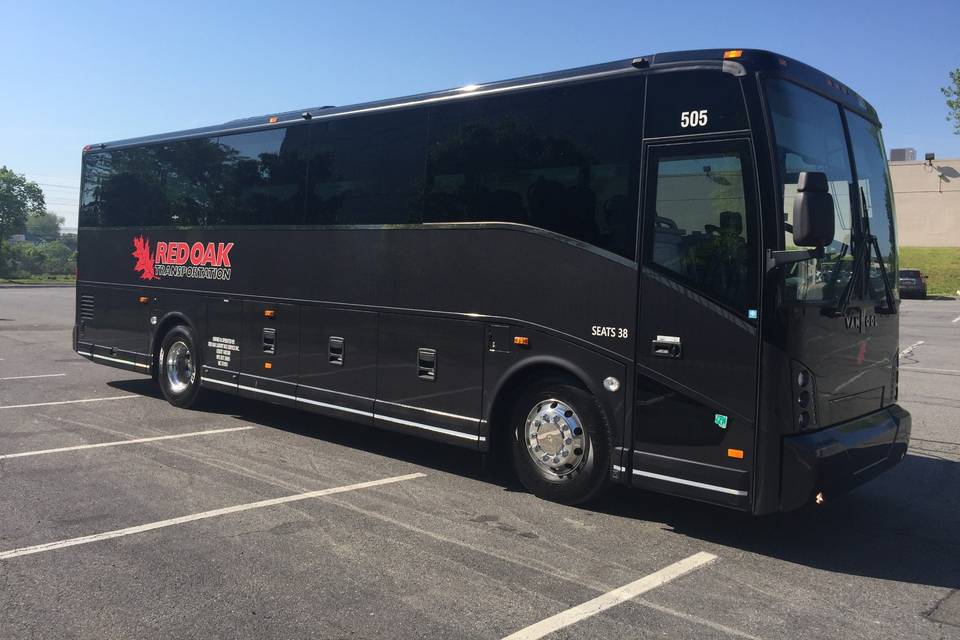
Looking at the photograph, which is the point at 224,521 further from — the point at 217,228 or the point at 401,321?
the point at 217,228

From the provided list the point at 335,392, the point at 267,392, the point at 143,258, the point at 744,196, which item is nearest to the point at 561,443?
the point at 744,196

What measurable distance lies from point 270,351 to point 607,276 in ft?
15.3

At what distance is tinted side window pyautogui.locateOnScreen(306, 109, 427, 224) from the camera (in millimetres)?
7707

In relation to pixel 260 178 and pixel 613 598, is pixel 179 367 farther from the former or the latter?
pixel 613 598

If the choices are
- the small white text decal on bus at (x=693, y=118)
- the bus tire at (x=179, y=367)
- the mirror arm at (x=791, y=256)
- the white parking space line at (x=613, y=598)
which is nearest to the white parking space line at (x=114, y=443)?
the bus tire at (x=179, y=367)

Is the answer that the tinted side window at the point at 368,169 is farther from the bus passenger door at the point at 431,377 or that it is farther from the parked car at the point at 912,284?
the parked car at the point at 912,284

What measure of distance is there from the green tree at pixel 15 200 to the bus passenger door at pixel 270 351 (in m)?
79.7

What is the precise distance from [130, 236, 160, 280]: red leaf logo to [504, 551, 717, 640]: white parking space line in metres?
8.37

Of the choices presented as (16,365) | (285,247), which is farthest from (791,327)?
(16,365)

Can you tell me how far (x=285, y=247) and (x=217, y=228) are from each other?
148 cm

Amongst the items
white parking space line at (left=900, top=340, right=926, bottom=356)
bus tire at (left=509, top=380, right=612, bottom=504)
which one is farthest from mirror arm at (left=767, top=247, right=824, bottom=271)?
white parking space line at (left=900, top=340, right=926, bottom=356)

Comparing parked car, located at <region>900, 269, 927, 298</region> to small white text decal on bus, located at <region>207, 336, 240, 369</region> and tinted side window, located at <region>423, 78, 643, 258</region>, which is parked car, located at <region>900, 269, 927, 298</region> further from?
tinted side window, located at <region>423, 78, 643, 258</region>

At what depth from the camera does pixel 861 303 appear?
599 centimetres

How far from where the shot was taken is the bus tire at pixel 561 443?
6.25m
